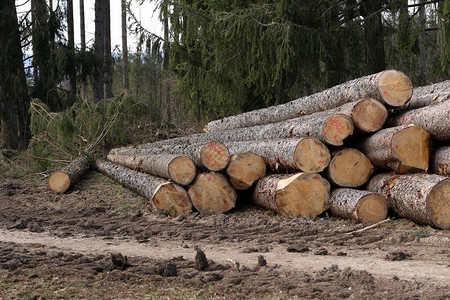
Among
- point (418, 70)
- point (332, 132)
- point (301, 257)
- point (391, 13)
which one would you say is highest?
point (391, 13)

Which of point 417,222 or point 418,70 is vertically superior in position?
point 418,70

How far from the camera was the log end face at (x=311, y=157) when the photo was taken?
666 cm

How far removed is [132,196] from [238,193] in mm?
2199

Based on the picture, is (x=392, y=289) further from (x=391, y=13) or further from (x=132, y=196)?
(x=391, y=13)

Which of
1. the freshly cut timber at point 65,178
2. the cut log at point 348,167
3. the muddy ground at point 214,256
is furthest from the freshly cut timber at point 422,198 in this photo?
the freshly cut timber at point 65,178

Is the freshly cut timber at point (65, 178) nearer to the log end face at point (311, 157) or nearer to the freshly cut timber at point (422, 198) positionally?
the log end face at point (311, 157)

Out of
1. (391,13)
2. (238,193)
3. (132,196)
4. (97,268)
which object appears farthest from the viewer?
(391,13)

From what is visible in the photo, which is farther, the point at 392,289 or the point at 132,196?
the point at 132,196

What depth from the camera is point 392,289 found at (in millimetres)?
3438

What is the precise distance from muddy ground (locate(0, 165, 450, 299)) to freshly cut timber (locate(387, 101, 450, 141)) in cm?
118

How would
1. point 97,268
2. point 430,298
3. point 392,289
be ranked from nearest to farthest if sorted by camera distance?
point 430,298, point 392,289, point 97,268

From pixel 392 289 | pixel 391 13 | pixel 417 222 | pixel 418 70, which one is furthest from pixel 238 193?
pixel 418 70

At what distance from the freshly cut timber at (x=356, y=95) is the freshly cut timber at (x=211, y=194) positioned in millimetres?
2087

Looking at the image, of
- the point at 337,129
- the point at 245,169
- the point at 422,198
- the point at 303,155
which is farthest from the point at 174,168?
the point at 422,198
